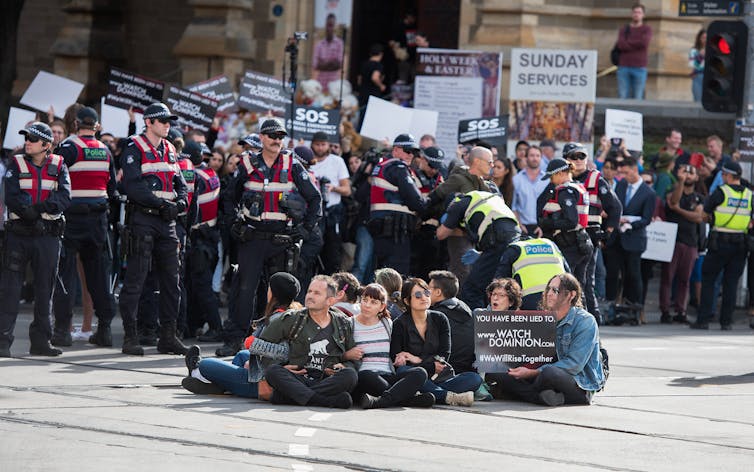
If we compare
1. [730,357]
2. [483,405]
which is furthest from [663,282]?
[483,405]

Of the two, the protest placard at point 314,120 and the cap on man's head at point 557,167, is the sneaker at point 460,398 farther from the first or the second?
the protest placard at point 314,120

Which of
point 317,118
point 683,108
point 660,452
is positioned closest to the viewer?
point 660,452

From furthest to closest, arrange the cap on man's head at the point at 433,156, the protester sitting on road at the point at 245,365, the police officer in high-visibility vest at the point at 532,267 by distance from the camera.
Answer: the cap on man's head at the point at 433,156
the police officer in high-visibility vest at the point at 532,267
the protester sitting on road at the point at 245,365

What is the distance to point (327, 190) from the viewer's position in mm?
17453

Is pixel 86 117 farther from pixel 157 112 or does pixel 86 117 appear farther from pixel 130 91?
pixel 130 91

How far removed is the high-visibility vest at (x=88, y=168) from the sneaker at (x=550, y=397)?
189 inches

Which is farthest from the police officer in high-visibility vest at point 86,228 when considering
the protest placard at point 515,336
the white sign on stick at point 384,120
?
the white sign on stick at point 384,120

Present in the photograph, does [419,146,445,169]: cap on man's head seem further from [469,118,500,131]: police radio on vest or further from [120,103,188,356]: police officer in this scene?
[120,103,188,356]: police officer

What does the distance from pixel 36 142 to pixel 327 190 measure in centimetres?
449

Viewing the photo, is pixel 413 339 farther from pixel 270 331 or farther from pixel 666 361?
pixel 666 361

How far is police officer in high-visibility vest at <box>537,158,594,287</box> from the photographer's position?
15641mm

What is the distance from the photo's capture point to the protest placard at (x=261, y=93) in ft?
64.3

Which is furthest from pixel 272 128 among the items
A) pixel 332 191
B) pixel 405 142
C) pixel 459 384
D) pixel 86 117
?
pixel 332 191

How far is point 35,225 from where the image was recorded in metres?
13.6
